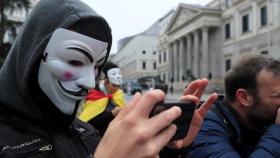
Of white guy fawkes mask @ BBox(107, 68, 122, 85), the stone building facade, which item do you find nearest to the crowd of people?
white guy fawkes mask @ BBox(107, 68, 122, 85)

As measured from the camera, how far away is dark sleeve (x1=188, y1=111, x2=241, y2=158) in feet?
5.74

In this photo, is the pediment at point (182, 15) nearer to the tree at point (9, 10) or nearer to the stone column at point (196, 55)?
the stone column at point (196, 55)

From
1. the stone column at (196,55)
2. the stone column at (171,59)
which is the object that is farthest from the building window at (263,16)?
the stone column at (171,59)

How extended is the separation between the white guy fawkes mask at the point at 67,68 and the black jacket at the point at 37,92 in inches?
0.9

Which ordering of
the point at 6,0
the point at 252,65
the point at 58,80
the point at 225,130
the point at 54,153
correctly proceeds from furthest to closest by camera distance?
the point at 6,0 → the point at 252,65 → the point at 225,130 → the point at 58,80 → the point at 54,153

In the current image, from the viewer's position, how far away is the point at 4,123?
46.3 inches

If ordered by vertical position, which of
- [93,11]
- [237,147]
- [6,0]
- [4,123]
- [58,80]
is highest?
[6,0]

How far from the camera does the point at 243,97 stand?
2.08 metres

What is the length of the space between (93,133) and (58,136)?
0.86 feet

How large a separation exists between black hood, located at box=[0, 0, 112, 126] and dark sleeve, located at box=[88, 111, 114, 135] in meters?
2.32

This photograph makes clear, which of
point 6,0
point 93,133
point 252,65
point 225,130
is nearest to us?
point 93,133

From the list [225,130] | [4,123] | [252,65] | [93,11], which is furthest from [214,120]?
[4,123]

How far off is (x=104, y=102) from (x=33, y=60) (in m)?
2.88

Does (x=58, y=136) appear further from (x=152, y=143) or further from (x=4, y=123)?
(x=152, y=143)
